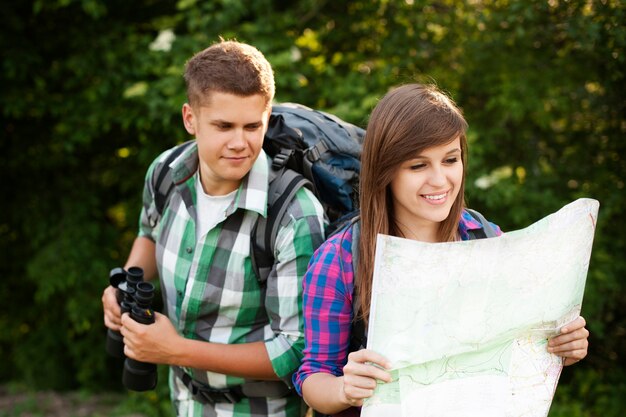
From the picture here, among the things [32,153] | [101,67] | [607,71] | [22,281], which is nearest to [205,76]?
[607,71]

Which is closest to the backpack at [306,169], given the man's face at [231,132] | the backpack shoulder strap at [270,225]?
the backpack shoulder strap at [270,225]

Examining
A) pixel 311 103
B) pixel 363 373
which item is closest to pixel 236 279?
pixel 363 373

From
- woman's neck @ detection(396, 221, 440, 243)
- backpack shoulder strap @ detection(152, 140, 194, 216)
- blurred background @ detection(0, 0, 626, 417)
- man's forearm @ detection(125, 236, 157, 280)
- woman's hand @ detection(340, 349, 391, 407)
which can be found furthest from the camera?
blurred background @ detection(0, 0, 626, 417)

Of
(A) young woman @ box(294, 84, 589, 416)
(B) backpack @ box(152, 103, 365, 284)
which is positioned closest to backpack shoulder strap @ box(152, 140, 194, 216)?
(B) backpack @ box(152, 103, 365, 284)

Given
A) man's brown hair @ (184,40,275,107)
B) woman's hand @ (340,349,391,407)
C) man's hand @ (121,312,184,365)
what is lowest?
man's hand @ (121,312,184,365)

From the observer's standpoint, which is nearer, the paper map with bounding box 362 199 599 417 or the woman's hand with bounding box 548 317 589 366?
the paper map with bounding box 362 199 599 417

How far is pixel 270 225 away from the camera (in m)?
2.20

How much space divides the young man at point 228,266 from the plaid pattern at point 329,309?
235 millimetres

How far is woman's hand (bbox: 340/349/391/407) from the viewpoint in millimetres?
1661

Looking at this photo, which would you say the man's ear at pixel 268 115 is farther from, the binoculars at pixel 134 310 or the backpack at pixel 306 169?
the binoculars at pixel 134 310

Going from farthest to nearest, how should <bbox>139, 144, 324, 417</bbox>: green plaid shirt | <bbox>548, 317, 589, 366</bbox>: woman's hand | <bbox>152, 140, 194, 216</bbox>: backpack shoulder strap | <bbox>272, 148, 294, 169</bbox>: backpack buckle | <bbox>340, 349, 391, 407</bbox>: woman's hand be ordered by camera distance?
1. <bbox>152, 140, 194, 216</bbox>: backpack shoulder strap
2. <bbox>272, 148, 294, 169</bbox>: backpack buckle
3. <bbox>139, 144, 324, 417</bbox>: green plaid shirt
4. <bbox>548, 317, 589, 366</bbox>: woman's hand
5. <bbox>340, 349, 391, 407</bbox>: woman's hand

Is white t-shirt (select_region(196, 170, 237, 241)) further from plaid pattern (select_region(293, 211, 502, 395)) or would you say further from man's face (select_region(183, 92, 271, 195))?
plaid pattern (select_region(293, 211, 502, 395))

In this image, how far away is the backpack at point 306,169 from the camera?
2209 millimetres

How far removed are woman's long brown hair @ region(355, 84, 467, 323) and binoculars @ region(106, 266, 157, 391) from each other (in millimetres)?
742
